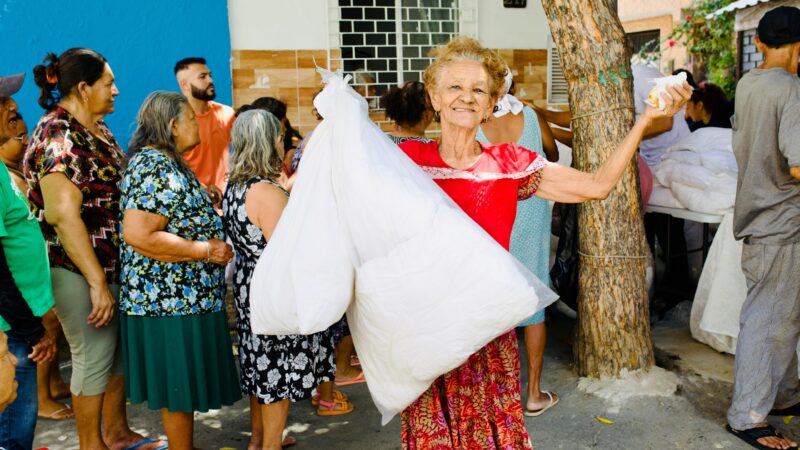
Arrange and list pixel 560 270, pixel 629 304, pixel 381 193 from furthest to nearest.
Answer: pixel 560 270, pixel 629 304, pixel 381 193

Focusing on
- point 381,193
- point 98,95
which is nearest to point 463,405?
point 381,193

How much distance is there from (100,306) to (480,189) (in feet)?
6.42

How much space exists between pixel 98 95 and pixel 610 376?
10.4 ft

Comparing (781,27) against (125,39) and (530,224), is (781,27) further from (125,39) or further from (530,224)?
(125,39)

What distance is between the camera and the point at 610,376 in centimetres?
422

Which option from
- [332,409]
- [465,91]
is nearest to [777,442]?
[332,409]

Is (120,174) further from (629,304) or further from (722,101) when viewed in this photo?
(722,101)

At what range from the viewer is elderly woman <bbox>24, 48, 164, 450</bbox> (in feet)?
10.7

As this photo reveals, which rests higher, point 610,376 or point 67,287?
point 67,287

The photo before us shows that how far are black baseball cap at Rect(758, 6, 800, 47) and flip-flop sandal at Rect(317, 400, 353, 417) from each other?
300 centimetres

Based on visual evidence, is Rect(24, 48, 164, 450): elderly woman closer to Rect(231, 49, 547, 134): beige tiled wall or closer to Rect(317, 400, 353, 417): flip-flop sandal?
Rect(317, 400, 353, 417): flip-flop sandal

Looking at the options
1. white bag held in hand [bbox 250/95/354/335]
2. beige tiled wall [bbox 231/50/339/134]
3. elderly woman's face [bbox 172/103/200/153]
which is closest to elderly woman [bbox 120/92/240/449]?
elderly woman's face [bbox 172/103/200/153]

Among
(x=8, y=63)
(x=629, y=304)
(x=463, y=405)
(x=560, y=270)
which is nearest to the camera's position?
(x=463, y=405)

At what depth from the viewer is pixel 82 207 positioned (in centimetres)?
334
